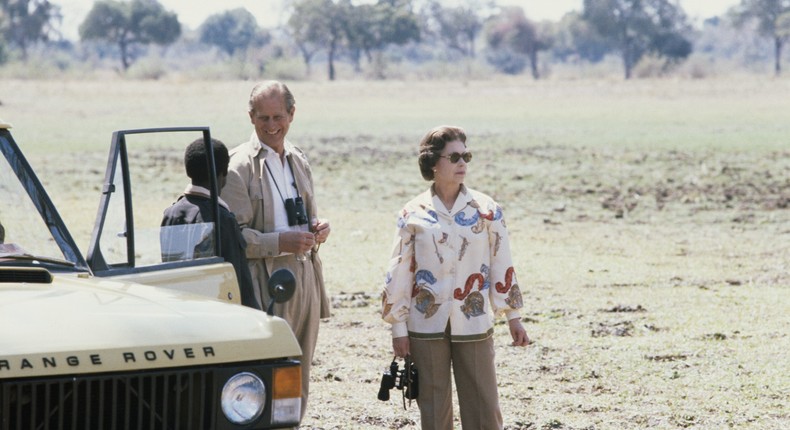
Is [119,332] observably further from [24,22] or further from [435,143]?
[24,22]

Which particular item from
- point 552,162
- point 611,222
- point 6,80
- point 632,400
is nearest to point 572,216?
point 611,222

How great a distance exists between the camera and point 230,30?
117875 mm

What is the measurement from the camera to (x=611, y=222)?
1608 cm

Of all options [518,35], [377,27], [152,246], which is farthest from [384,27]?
[152,246]

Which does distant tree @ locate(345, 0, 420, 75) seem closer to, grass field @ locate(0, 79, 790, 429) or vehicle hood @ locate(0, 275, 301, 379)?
grass field @ locate(0, 79, 790, 429)

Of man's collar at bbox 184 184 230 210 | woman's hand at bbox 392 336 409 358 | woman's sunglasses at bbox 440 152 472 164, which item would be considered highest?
woman's sunglasses at bbox 440 152 472 164

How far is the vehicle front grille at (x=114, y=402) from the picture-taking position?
337 cm

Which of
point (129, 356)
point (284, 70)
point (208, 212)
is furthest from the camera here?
point (284, 70)

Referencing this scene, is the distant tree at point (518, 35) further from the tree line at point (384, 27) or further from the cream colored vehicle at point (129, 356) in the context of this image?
the cream colored vehicle at point (129, 356)

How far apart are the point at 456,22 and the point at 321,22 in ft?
64.8

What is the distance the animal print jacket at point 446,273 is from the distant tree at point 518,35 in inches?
3163

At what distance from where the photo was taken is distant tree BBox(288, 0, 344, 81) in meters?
79.6

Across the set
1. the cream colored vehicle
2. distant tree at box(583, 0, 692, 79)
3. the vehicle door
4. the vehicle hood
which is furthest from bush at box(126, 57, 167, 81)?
the vehicle hood

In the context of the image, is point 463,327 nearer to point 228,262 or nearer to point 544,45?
point 228,262
